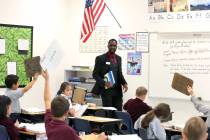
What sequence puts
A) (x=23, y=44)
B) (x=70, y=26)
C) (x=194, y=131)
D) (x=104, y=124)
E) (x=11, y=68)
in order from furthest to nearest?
(x=70, y=26)
(x=23, y=44)
(x=11, y=68)
(x=104, y=124)
(x=194, y=131)

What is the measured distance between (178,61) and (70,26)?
2.94 metres

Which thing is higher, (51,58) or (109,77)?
(51,58)

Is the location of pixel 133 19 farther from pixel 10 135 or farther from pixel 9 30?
pixel 10 135

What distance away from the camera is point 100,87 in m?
7.93

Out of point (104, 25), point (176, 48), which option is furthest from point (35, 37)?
point (176, 48)

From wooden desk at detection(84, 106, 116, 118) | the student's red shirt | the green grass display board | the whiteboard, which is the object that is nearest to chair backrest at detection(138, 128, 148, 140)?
the student's red shirt

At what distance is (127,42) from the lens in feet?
28.3

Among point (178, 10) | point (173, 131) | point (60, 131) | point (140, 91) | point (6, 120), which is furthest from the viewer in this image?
point (178, 10)

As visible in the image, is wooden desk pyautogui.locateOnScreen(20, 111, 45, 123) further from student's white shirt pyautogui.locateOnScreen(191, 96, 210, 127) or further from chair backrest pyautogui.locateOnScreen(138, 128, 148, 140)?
student's white shirt pyautogui.locateOnScreen(191, 96, 210, 127)

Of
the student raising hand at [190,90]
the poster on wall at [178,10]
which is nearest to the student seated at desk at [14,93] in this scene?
the student raising hand at [190,90]

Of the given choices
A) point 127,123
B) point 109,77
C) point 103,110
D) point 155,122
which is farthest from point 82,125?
point 109,77

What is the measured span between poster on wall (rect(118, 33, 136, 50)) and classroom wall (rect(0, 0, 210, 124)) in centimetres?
11

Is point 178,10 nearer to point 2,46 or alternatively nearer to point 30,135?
point 2,46

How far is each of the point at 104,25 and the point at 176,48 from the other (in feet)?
6.23
